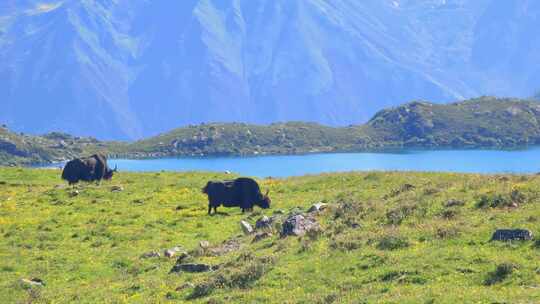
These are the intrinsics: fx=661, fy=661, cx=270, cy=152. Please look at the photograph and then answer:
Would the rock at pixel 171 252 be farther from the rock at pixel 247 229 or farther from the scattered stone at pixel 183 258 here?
the rock at pixel 247 229

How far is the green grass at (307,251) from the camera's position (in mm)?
17234

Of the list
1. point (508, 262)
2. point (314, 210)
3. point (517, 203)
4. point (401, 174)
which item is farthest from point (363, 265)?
point (401, 174)

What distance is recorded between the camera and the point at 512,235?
63.8ft

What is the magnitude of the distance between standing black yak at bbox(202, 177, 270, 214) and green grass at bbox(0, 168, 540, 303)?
910 mm

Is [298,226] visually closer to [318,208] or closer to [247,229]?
[247,229]

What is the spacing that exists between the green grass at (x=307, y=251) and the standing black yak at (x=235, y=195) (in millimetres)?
910

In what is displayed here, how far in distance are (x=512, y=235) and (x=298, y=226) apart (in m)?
8.57

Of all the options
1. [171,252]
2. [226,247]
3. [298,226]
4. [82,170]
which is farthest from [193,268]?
[82,170]

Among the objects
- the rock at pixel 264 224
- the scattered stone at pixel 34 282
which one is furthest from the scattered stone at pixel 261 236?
the scattered stone at pixel 34 282

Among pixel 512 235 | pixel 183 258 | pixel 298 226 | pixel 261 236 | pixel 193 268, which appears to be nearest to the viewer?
pixel 512 235

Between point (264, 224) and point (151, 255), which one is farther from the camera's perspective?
point (264, 224)

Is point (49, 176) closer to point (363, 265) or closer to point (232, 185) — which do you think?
point (232, 185)

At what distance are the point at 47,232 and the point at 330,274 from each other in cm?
1885

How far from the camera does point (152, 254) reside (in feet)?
88.6
